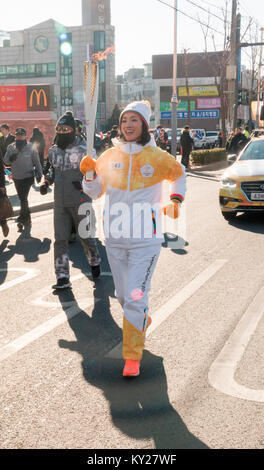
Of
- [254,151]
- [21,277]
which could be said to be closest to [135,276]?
[21,277]

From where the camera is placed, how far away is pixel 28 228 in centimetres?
1071

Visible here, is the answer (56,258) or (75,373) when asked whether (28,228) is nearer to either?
(56,258)

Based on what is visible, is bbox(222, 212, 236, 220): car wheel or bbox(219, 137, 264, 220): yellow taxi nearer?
bbox(219, 137, 264, 220): yellow taxi

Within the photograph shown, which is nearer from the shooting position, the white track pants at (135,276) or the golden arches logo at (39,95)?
the white track pants at (135,276)

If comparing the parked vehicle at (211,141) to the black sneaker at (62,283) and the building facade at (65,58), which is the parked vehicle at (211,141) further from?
the black sneaker at (62,283)

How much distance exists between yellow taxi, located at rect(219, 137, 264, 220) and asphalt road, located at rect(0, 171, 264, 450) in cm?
315

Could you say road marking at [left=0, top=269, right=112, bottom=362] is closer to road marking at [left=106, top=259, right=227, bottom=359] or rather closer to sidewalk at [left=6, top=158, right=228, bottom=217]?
road marking at [left=106, top=259, right=227, bottom=359]

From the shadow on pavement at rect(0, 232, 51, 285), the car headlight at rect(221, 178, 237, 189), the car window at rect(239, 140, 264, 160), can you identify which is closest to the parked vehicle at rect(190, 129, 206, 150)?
the car window at rect(239, 140, 264, 160)

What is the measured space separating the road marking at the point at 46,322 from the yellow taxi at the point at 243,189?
531 centimetres

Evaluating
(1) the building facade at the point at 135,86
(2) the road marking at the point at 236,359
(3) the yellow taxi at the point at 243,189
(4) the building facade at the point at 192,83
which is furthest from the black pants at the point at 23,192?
(1) the building facade at the point at 135,86

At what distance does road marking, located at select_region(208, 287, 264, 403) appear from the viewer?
3.70 meters

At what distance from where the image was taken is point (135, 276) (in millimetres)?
4109

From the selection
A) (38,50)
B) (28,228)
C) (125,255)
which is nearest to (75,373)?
(125,255)

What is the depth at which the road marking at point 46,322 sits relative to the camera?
15.0 ft
